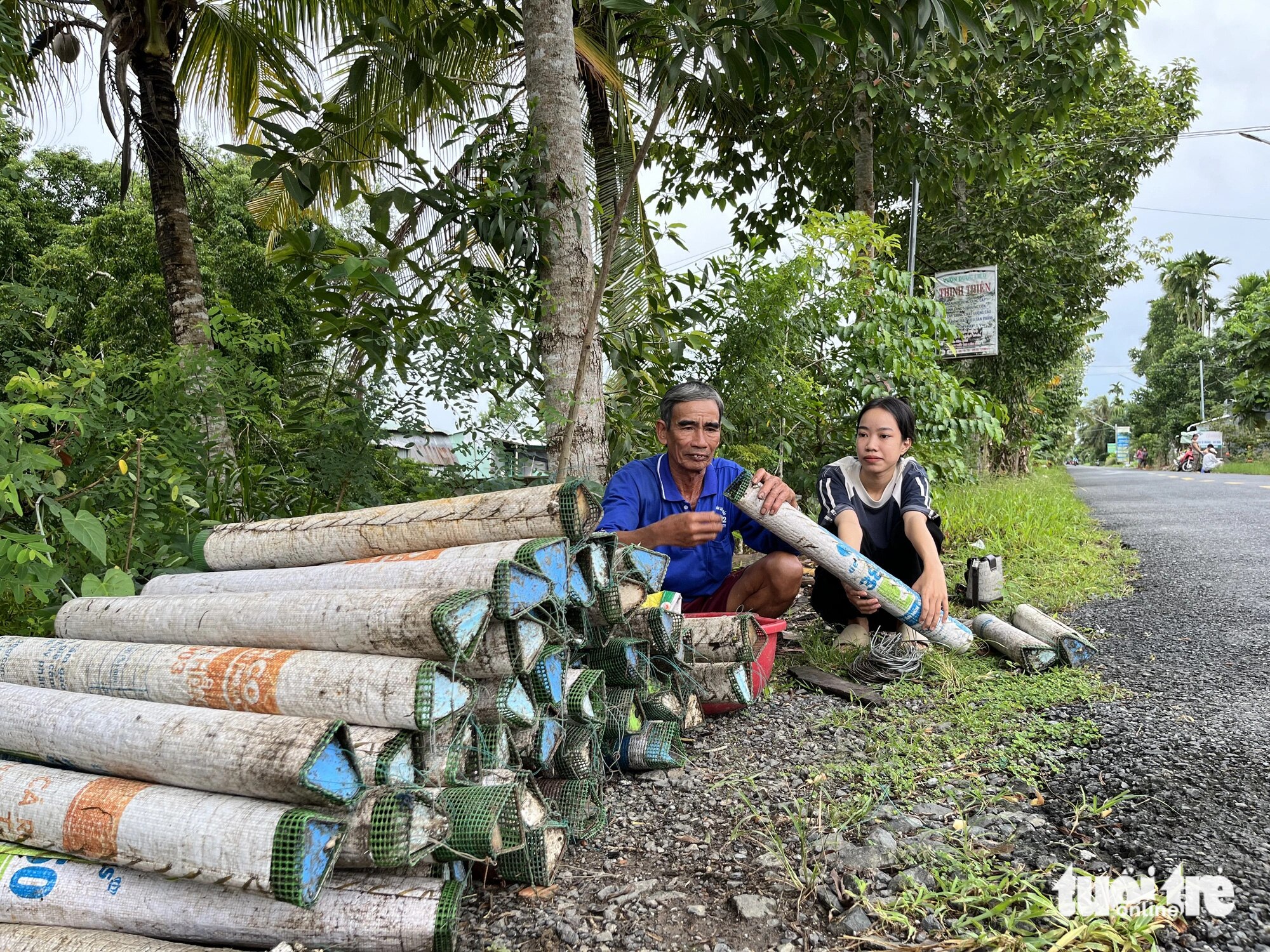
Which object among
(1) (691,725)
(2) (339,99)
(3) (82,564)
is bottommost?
(1) (691,725)

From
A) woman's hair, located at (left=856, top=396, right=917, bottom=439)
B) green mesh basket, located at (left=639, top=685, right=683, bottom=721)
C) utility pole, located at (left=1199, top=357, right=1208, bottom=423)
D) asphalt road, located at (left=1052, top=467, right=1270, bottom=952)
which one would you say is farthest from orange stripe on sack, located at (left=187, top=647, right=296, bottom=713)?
utility pole, located at (left=1199, top=357, right=1208, bottom=423)

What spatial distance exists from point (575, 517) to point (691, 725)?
1116 mm

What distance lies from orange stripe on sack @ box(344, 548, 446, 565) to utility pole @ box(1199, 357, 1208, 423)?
44.1 m

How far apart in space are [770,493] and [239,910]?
224 centimetres

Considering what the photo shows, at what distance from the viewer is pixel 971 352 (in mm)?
8430

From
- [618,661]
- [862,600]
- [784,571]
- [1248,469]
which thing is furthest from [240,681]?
[1248,469]

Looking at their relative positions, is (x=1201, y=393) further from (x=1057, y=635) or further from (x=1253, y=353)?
(x=1057, y=635)

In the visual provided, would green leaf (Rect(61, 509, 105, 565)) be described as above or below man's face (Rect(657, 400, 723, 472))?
below

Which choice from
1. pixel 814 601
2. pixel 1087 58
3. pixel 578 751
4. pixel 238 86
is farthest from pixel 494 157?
pixel 1087 58

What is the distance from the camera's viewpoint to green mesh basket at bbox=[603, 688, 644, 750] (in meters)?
2.57

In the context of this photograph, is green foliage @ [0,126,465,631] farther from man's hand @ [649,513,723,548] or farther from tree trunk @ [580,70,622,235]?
tree trunk @ [580,70,622,235]

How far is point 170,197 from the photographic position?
6449 millimetres

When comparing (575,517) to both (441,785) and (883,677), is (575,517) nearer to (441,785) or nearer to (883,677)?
(441,785)

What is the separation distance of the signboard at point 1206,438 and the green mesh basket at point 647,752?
34.9 meters
